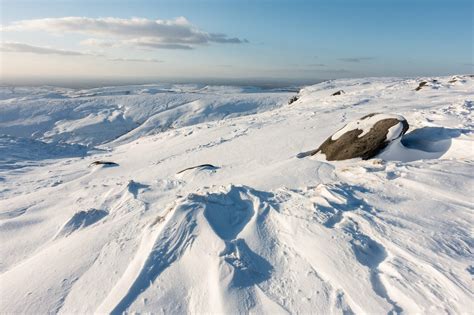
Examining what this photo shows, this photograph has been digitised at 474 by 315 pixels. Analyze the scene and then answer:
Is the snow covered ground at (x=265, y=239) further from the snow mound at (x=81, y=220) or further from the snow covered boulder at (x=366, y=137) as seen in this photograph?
the snow covered boulder at (x=366, y=137)

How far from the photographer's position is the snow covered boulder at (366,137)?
870 centimetres

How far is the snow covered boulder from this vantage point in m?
8.70

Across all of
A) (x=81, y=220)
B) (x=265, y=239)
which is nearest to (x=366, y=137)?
(x=265, y=239)

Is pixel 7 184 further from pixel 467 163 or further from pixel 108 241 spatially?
pixel 467 163

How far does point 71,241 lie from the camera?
228 inches

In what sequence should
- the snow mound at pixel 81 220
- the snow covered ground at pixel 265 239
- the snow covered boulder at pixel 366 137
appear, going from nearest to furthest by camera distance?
the snow covered ground at pixel 265 239 < the snow mound at pixel 81 220 < the snow covered boulder at pixel 366 137

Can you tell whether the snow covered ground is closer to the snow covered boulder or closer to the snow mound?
the snow mound

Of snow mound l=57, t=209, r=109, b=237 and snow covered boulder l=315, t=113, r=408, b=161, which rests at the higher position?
snow covered boulder l=315, t=113, r=408, b=161

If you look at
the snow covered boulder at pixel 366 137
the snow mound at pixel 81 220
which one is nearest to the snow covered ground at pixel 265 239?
the snow mound at pixel 81 220

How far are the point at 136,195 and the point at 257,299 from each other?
4.93m

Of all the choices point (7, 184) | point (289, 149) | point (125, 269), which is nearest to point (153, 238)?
point (125, 269)

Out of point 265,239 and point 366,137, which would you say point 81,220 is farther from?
point 366,137

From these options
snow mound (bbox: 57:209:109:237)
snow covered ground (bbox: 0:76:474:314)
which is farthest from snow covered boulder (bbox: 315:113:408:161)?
snow mound (bbox: 57:209:109:237)

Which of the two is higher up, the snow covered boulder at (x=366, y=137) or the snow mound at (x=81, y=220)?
the snow covered boulder at (x=366, y=137)
